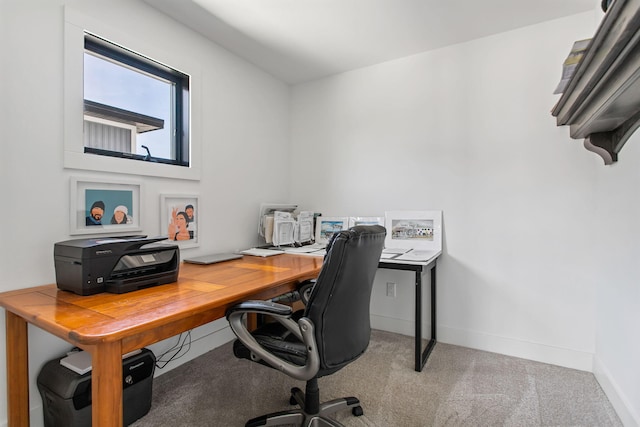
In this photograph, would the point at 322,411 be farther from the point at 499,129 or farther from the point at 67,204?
the point at 499,129

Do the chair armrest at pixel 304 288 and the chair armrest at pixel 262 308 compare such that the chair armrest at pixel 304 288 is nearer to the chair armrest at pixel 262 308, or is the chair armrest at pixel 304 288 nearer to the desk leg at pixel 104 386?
the chair armrest at pixel 262 308

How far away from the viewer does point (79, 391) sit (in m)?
1.38

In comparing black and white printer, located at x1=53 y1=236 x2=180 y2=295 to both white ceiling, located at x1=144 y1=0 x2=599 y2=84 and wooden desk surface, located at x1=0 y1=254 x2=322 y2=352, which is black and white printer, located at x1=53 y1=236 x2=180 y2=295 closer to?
wooden desk surface, located at x1=0 y1=254 x2=322 y2=352

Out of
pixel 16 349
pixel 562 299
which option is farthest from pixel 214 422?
pixel 562 299

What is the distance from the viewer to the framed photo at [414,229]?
2551mm

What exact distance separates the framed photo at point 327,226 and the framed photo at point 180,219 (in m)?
1.15

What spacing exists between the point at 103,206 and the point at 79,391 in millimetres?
914

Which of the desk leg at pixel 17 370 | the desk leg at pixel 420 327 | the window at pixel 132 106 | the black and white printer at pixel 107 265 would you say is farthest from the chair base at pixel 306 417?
the window at pixel 132 106

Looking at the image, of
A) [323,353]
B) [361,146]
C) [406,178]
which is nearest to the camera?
[323,353]

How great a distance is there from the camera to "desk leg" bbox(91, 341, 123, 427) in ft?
3.09

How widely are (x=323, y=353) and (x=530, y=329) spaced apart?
1.80 metres

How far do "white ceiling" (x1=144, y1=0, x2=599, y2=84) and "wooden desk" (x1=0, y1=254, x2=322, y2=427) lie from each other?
166cm

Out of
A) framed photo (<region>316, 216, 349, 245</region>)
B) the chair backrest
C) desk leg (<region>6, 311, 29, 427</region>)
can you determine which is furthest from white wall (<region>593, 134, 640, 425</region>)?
desk leg (<region>6, 311, 29, 427</region>)

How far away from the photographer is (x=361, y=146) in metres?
2.89
